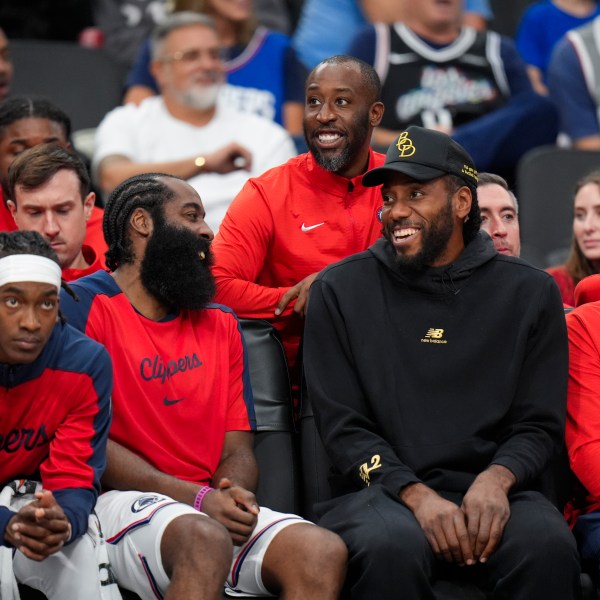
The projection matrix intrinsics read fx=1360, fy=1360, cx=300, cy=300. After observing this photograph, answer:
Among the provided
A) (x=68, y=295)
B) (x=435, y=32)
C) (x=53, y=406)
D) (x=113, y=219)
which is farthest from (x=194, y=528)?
(x=435, y=32)

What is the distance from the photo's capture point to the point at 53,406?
369 centimetres

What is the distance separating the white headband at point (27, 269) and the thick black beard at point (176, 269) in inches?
21.7

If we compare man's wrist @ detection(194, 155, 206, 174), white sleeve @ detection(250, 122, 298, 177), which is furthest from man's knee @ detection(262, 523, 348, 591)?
white sleeve @ detection(250, 122, 298, 177)

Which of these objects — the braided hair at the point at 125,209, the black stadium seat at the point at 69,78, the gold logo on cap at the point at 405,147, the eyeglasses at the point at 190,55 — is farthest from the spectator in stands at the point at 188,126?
the gold logo on cap at the point at 405,147

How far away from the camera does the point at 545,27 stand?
774cm

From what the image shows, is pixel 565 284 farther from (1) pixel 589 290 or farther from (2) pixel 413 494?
(2) pixel 413 494

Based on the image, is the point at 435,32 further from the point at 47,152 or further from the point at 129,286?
the point at 129,286

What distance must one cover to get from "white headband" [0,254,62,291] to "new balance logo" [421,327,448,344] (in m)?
1.11

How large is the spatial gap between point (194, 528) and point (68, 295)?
33.1 inches

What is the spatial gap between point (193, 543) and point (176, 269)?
942 millimetres

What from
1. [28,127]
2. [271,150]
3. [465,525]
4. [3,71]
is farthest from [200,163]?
[465,525]

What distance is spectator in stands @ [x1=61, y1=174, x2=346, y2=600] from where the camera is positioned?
364 cm

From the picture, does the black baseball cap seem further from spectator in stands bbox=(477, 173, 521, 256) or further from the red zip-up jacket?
spectator in stands bbox=(477, 173, 521, 256)

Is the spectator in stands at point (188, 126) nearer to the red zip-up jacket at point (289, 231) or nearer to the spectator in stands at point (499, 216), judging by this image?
the red zip-up jacket at point (289, 231)
